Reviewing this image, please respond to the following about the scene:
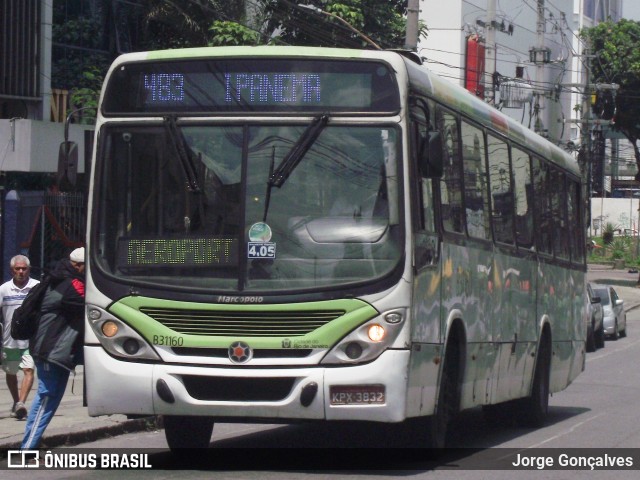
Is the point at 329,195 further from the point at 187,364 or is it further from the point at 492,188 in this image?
the point at 492,188

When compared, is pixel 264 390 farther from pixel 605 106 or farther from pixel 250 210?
pixel 605 106

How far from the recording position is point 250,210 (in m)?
9.52

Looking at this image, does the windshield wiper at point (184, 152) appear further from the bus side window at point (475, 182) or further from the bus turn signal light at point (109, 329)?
the bus side window at point (475, 182)

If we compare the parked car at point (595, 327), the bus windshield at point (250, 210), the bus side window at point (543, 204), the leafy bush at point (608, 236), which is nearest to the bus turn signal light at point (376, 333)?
the bus windshield at point (250, 210)

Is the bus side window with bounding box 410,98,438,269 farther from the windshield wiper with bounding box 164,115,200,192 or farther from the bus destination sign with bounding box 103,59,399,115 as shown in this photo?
the windshield wiper with bounding box 164,115,200,192

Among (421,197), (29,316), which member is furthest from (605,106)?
(29,316)

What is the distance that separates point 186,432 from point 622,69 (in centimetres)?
6712

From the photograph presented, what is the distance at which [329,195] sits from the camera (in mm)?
9516

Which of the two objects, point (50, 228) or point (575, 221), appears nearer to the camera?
point (575, 221)

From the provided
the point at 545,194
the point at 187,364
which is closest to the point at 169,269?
the point at 187,364

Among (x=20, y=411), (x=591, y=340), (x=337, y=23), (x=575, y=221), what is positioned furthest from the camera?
(x=591, y=340)

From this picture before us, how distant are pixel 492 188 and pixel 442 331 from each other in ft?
8.07

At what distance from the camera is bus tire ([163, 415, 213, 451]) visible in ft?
35.7

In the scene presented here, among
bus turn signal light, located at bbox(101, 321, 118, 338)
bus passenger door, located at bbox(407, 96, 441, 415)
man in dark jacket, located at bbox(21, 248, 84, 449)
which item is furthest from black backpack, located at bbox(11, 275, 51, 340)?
bus passenger door, located at bbox(407, 96, 441, 415)
